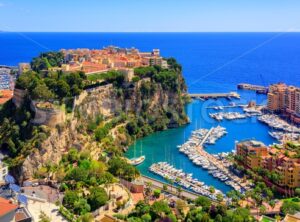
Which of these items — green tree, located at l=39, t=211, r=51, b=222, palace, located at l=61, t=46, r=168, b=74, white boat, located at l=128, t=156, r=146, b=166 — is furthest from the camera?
palace, located at l=61, t=46, r=168, b=74

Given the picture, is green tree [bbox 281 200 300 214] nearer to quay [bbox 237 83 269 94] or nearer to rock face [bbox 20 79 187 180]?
rock face [bbox 20 79 187 180]

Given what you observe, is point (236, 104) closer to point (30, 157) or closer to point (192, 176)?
point (192, 176)

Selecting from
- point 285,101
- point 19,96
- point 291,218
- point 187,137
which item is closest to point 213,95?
point 285,101

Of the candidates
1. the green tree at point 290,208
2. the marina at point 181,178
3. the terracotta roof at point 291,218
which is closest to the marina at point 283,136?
the marina at point 181,178

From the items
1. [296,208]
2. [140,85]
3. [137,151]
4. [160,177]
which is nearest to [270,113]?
[140,85]

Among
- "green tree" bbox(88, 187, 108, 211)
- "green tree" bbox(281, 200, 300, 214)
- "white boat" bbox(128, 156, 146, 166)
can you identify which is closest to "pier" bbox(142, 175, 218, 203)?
"white boat" bbox(128, 156, 146, 166)

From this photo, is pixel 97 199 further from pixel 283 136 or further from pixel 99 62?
pixel 99 62
